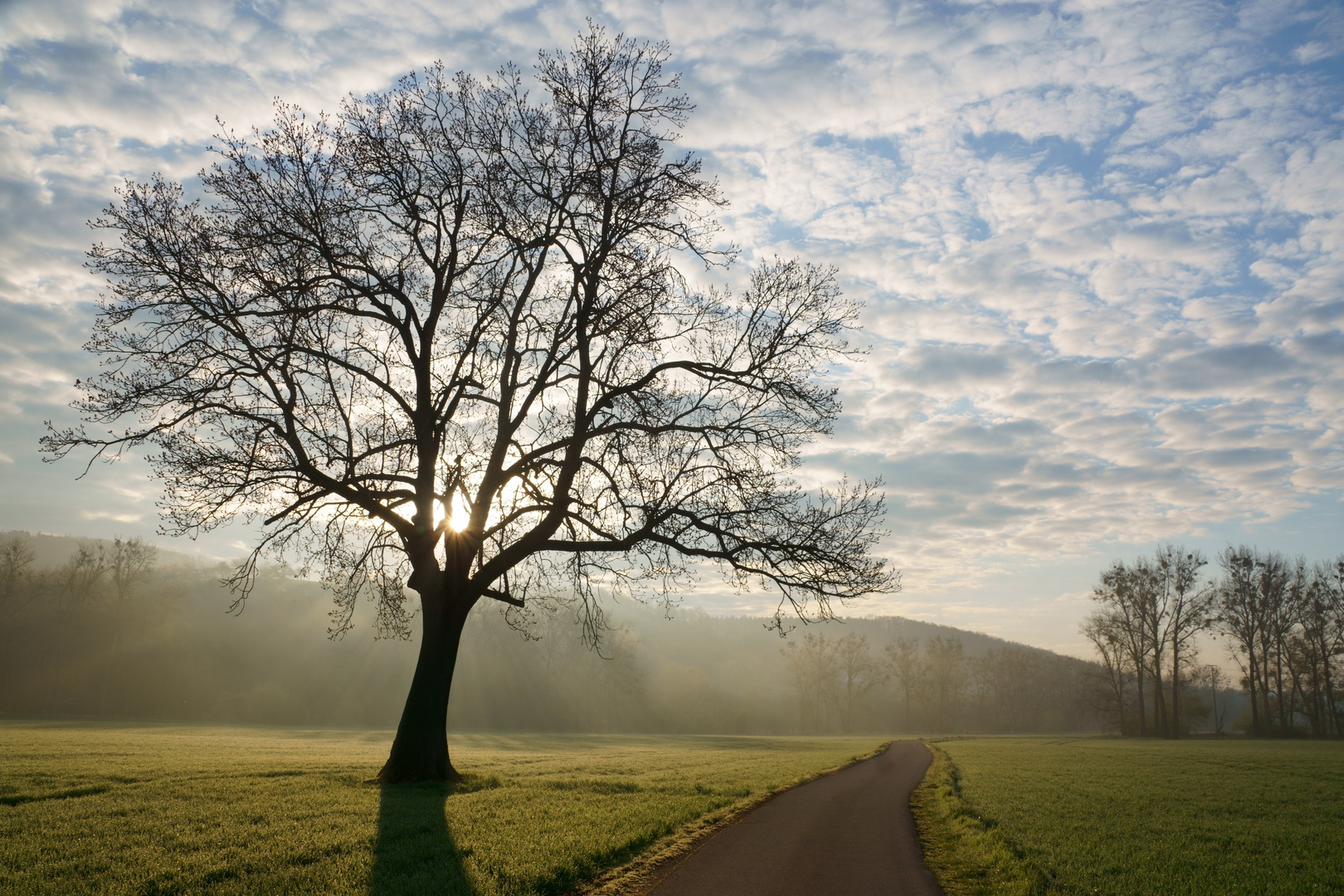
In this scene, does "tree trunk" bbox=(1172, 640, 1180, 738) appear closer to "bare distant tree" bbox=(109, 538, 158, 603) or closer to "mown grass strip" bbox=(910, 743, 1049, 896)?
"mown grass strip" bbox=(910, 743, 1049, 896)

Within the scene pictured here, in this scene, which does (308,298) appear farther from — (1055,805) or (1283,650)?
(1283,650)

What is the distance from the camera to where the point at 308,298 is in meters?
14.8

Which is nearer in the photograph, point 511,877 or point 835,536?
point 511,877

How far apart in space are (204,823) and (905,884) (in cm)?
936

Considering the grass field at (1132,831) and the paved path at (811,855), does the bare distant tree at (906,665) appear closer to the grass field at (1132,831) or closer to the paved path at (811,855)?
the grass field at (1132,831)

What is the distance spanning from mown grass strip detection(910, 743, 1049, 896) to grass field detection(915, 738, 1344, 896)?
0.10 feet

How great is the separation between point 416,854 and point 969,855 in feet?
25.7

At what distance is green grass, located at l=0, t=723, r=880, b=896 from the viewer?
7.22 m

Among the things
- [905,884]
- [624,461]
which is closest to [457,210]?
[624,461]

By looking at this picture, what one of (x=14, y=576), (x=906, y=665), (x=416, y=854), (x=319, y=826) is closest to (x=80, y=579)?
(x=14, y=576)

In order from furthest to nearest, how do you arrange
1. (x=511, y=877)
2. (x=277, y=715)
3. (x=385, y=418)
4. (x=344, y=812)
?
(x=277, y=715) → (x=385, y=418) → (x=344, y=812) → (x=511, y=877)

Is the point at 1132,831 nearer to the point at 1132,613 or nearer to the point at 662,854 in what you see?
the point at 662,854

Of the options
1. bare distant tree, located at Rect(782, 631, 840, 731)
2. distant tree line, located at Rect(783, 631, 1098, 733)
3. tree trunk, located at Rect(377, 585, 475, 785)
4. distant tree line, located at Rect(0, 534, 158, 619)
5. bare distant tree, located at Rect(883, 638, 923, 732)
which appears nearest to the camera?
tree trunk, located at Rect(377, 585, 475, 785)

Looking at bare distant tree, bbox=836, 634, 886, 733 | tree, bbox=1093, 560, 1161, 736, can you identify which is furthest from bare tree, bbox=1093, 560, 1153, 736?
bare distant tree, bbox=836, 634, 886, 733
